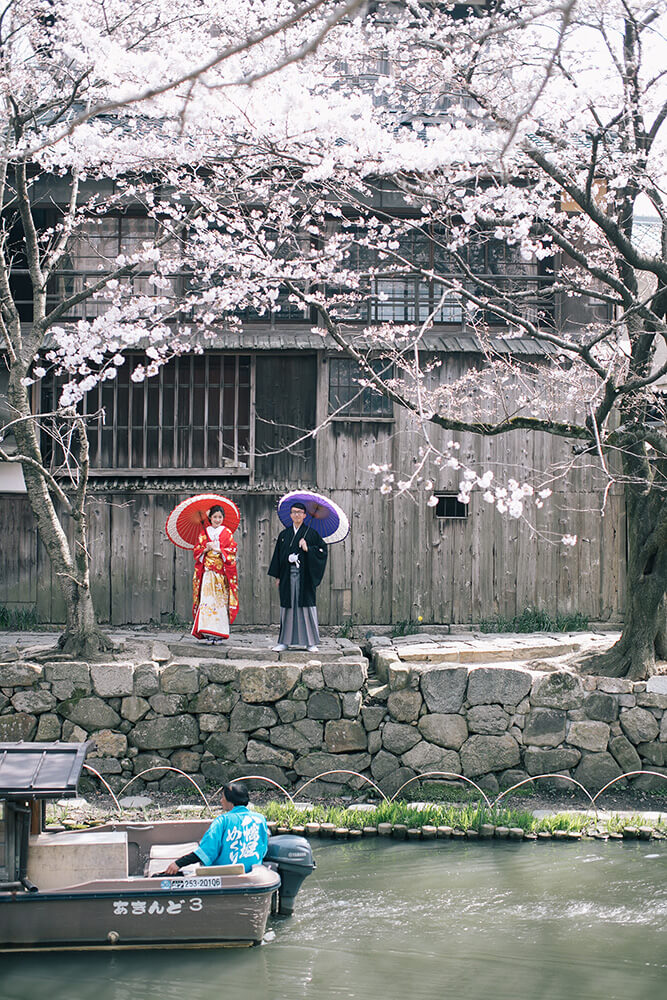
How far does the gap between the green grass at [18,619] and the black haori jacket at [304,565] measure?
389 centimetres

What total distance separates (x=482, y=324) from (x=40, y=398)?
6.29m

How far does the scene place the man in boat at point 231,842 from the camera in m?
7.46

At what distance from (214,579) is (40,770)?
401 centimetres

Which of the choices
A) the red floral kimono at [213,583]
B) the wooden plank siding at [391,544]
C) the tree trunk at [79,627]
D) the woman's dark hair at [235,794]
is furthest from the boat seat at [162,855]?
the wooden plank siding at [391,544]

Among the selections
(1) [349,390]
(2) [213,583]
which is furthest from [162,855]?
(1) [349,390]

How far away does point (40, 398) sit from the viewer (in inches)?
518

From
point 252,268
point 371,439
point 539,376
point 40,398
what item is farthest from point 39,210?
point 539,376

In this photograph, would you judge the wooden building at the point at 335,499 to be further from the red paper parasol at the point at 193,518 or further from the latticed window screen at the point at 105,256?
the red paper parasol at the point at 193,518

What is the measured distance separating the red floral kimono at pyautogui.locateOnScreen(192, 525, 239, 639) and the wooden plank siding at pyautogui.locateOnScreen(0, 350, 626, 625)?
1712 millimetres

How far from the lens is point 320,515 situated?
36.3ft

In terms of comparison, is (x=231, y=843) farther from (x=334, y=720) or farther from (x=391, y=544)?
(x=391, y=544)

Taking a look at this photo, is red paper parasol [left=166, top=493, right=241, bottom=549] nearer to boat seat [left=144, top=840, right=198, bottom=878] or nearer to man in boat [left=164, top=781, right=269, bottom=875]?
boat seat [left=144, top=840, right=198, bottom=878]

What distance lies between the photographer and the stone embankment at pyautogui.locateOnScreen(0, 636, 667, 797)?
10.3m

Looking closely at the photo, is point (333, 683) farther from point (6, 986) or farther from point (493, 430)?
point (6, 986)
